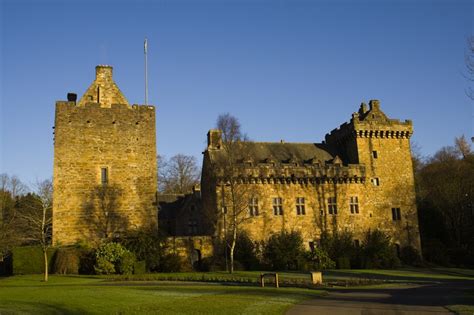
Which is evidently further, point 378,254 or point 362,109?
point 362,109

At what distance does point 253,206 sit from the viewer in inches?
1729

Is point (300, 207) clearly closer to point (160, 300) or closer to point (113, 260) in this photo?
point (113, 260)

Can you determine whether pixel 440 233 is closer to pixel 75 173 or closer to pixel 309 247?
pixel 309 247

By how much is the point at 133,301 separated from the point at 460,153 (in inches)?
2522

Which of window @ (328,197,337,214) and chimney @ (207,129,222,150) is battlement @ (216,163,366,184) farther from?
chimney @ (207,129,222,150)

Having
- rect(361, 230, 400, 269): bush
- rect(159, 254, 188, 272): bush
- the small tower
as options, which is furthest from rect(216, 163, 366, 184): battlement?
rect(159, 254, 188, 272): bush

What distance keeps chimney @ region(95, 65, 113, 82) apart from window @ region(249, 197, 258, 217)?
53.9 ft

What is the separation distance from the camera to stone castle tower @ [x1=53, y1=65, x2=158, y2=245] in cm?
4009

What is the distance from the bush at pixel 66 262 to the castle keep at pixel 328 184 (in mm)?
11732

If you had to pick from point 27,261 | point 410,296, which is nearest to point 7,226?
point 27,261

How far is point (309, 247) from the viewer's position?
44250mm

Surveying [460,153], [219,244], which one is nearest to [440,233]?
[460,153]

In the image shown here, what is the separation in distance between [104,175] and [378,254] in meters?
24.1

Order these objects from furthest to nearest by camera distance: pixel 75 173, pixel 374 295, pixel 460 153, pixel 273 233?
pixel 460 153, pixel 273 233, pixel 75 173, pixel 374 295
